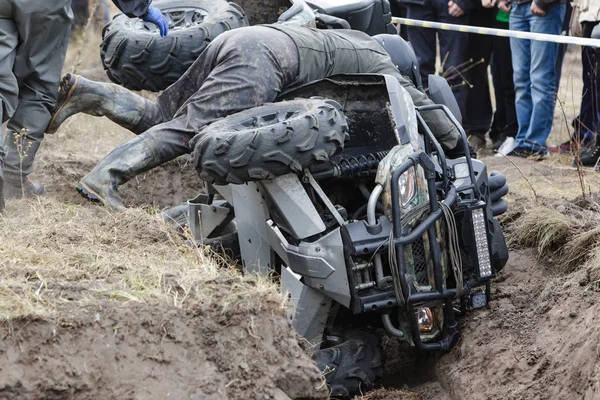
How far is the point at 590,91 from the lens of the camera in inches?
334

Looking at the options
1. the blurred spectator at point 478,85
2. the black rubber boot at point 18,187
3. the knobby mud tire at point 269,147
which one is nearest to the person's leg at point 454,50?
the blurred spectator at point 478,85

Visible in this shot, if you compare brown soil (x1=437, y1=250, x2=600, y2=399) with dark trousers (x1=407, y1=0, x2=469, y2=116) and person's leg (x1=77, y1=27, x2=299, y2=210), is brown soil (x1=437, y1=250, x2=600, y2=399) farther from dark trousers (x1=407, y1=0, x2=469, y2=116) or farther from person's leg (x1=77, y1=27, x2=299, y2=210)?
dark trousers (x1=407, y1=0, x2=469, y2=116)

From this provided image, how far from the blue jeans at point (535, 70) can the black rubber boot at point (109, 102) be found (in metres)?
3.85

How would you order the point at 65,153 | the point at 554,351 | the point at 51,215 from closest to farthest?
1. the point at 554,351
2. the point at 51,215
3. the point at 65,153

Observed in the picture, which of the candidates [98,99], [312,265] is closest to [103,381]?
[312,265]

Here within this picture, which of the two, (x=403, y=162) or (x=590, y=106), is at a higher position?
(x=403, y=162)

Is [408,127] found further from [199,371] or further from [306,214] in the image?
[199,371]

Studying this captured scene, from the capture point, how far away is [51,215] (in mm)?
5570

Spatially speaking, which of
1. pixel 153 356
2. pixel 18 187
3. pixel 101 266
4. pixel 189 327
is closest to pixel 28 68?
pixel 18 187

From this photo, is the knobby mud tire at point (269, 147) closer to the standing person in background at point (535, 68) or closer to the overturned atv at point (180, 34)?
the overturned atv at point (180, 34)

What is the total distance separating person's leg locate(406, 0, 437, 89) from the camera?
973cm

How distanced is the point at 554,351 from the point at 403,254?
2.71 feet

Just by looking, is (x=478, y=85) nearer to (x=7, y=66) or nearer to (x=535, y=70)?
(x=535, y=70)

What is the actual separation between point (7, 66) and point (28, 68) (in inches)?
15.0
